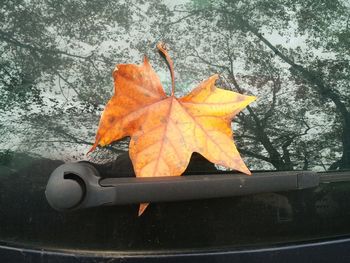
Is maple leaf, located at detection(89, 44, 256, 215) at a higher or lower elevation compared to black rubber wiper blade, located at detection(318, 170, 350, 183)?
higher

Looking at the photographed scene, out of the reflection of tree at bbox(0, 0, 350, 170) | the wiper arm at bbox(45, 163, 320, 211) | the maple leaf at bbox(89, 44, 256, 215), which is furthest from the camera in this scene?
the reflection of tree at bbox(0, 0, 350, 170)

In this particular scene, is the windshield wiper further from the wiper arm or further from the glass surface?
the glass surface

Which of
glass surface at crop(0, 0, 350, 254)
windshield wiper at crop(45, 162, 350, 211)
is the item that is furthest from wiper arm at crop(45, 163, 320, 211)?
glass surface at crop(0, 0, 350, 254)

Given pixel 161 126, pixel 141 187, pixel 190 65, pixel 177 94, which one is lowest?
pixel 141 187

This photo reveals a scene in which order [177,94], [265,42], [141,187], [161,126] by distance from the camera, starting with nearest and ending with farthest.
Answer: [141,187]
[161,126]
[177,94]
[265,42]

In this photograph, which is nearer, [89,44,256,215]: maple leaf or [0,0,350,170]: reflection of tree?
[89,44,256,215]: maple leaf

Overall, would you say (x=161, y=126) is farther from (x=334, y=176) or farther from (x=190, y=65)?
(x=334, y=176)

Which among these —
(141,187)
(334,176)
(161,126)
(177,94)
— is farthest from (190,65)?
(334,176)

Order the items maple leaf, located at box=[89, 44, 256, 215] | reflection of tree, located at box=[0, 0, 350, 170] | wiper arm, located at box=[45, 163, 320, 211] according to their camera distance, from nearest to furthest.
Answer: wiper arm, located at box=[45, 163, 320, 211] < maple leaf, located at box=[89, 44, 256, 215] < reflection of tree, located at box=[0, 0, 350, 170]
